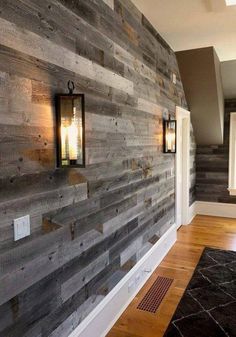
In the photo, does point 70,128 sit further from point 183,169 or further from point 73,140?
point 183,169

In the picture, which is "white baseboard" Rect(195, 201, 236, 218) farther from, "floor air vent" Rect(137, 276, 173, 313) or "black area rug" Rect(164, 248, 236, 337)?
"floor air vent" Rect(137, 276, 173, 313)

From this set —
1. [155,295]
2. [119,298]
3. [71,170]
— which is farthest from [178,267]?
[71,170]

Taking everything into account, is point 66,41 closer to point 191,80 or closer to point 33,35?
point 33,35

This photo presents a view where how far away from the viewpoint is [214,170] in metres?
5.95

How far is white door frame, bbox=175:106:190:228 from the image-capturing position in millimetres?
5062

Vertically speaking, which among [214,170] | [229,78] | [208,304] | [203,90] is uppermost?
[229,78]

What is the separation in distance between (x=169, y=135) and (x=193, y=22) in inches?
54.3

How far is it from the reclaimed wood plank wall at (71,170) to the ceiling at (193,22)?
195 mm

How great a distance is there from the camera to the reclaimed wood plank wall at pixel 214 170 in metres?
5.81

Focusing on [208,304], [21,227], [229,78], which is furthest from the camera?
[229,78]

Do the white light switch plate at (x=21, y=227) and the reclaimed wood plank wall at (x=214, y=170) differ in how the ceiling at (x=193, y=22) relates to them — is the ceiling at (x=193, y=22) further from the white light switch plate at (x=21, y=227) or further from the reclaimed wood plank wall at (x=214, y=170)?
the white light switch plate at (x=21, y=227)

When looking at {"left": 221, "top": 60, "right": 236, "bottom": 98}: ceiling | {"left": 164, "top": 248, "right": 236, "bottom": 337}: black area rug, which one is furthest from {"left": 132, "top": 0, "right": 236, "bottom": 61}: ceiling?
{"left": 164, "top": 248, "right": 236, "bottom": 337}: black area rug

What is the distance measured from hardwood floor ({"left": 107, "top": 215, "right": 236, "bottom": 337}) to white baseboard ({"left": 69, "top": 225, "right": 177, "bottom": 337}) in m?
0.06

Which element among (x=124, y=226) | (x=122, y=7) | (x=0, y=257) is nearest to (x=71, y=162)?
(x=0, y=257)
